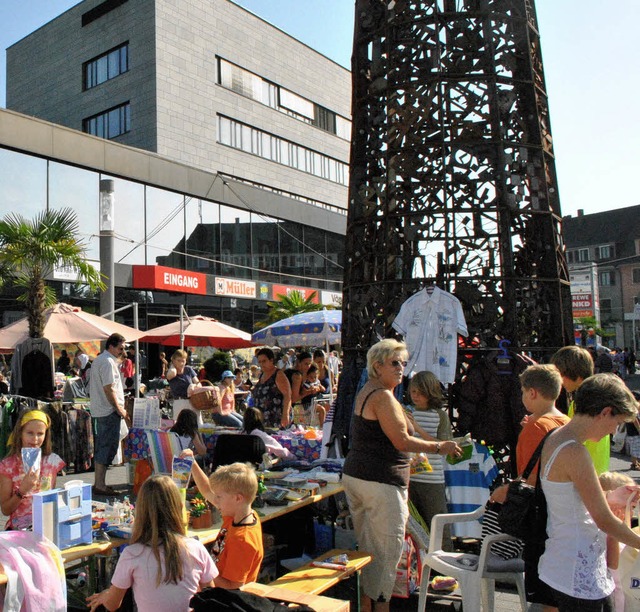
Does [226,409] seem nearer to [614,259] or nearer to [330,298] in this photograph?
[330,298]

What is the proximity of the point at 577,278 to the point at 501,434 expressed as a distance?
42608 mm

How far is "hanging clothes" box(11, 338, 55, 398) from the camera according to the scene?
10.1 meters

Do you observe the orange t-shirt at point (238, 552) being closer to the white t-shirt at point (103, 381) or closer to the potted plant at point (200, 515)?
the potted plant at point (200, 515)

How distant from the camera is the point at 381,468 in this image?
4.46m

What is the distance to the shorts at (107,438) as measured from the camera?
856 centimetres

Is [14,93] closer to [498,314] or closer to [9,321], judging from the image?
[9,321]

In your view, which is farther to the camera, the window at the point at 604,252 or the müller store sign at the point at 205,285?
the window at the point at 604,252

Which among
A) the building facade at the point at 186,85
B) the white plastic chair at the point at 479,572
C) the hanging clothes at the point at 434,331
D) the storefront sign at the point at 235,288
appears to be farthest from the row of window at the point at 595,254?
the white plastic chair at the point at 479,572

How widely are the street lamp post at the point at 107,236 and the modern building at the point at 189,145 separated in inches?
98.5

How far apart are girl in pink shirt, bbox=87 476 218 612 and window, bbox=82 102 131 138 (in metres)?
28.9

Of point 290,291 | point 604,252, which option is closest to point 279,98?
point 290,291

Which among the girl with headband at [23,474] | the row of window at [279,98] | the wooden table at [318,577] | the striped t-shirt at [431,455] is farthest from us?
the row of window at [279,98]

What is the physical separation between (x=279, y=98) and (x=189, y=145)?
330 inches

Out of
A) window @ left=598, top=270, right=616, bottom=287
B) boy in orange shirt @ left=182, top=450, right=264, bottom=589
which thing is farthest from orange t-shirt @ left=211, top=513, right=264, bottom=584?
window @ left=598, top=270, right=616, bottom=287
